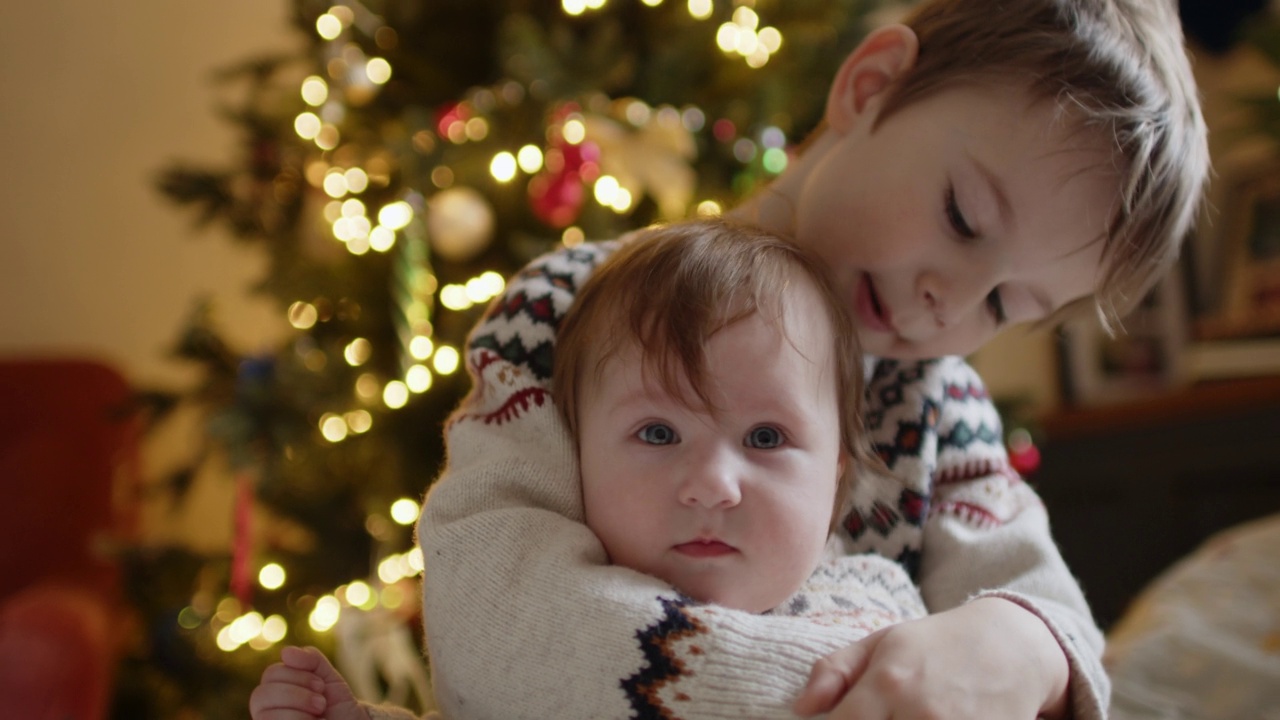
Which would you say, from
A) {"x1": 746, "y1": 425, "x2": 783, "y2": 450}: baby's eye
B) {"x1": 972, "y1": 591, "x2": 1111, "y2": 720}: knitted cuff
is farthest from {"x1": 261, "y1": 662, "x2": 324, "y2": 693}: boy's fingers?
{"x1": 972, "y1": 591, "x2": 1111, "y2": 720}: knitted cuff

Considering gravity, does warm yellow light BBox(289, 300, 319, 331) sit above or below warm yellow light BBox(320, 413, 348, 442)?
above

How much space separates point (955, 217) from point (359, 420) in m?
0.95

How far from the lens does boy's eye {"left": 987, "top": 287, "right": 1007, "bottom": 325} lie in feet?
2.52

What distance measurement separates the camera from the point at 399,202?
1.38 metres

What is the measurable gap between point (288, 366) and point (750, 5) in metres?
0.87

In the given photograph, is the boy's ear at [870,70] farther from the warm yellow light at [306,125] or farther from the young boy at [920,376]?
the warm yellow light at [306,125]

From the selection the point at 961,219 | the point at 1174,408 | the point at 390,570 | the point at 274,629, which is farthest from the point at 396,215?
the point at 1174,408

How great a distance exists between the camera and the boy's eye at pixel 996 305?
30.2 inches

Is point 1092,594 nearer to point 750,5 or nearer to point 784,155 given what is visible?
point 784,155

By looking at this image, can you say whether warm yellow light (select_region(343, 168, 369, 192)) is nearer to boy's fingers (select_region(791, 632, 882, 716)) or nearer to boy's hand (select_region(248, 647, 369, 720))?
boy's hand (select_region(248, 647, 369, 720))

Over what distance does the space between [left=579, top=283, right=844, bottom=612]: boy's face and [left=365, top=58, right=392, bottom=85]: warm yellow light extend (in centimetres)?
105

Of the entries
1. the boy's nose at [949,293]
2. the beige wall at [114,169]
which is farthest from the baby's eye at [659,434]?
the beige wall at [114,169]

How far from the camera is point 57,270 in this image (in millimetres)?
2295

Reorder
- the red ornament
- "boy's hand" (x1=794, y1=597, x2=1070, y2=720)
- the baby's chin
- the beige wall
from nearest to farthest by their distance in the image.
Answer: "boy's hand" (x1=794, y1=597, x2=1070, y2=720) < the baby's chin < the red ornament < the beige wall
